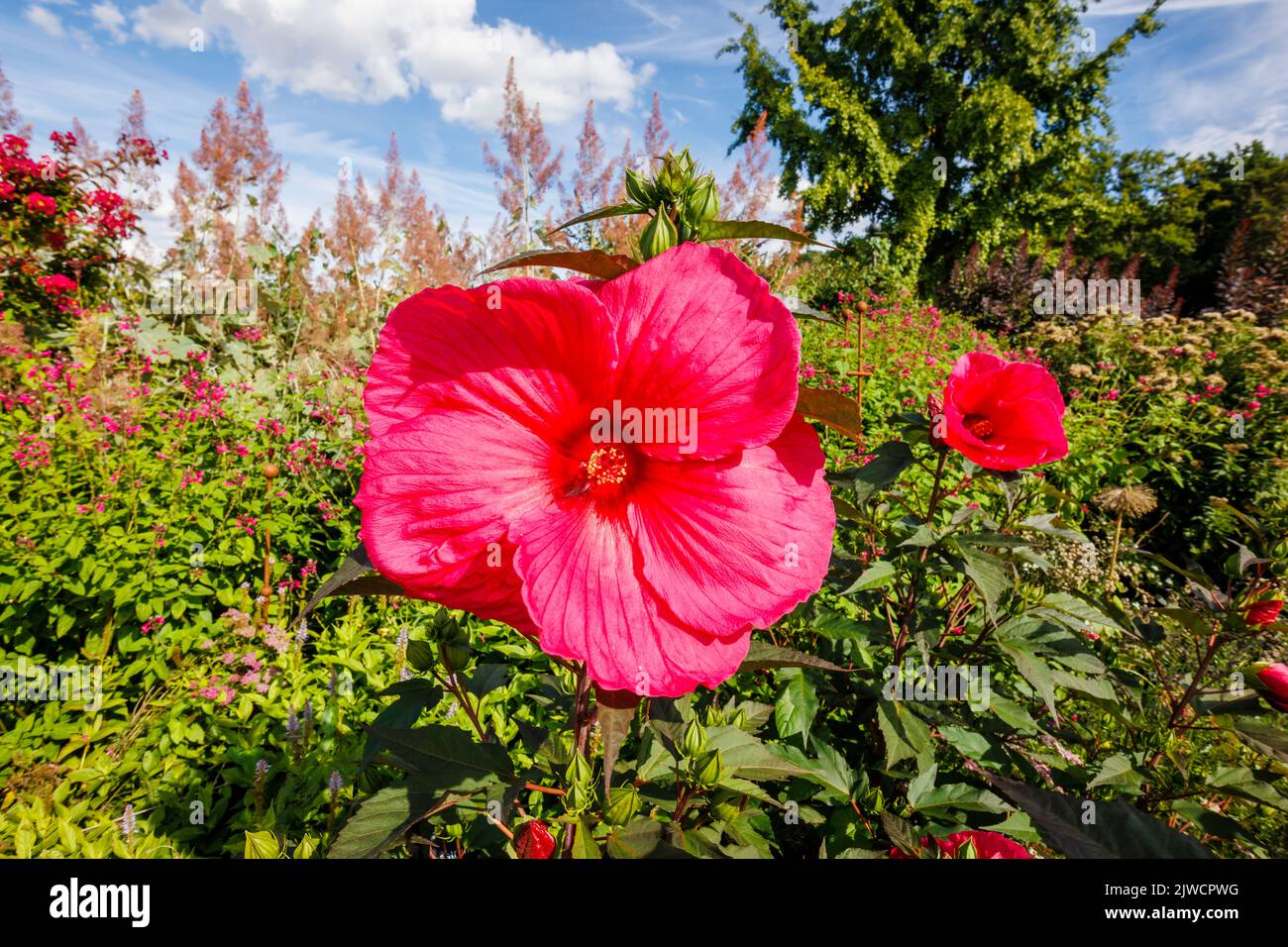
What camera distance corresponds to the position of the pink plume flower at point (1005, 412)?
1.14 m

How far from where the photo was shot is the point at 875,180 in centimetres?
1627

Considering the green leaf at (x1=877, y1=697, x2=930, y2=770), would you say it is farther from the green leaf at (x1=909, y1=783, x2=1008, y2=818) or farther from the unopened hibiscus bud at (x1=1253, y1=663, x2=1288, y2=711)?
the unopened hibiscus bud at (x1=1253, y1=663, x2=1288, y2=711)

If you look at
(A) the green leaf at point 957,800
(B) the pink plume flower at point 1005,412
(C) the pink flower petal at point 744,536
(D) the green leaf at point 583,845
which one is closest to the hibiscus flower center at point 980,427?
(B) the pink plume flower at point 1005,412

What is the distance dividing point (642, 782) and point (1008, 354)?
767cm

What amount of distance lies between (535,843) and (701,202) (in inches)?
31.1

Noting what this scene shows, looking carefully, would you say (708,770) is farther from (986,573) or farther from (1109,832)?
(986,573)

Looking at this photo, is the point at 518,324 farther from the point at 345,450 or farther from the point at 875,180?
the point at 875,180

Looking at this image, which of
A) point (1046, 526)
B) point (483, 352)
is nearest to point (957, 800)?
point (1046, 526)

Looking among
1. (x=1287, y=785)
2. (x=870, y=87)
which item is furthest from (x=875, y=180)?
(x=1287, y=785)

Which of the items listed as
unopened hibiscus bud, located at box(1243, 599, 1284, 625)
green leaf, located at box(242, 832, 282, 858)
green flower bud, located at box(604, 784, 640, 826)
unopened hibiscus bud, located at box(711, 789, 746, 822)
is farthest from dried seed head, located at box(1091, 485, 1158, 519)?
green leaf, located at box(242, 832, 282, 858)

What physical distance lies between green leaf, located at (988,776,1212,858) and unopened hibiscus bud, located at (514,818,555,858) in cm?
68

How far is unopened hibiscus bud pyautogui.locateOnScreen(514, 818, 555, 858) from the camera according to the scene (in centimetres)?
76

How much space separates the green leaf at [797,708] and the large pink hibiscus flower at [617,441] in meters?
0.86

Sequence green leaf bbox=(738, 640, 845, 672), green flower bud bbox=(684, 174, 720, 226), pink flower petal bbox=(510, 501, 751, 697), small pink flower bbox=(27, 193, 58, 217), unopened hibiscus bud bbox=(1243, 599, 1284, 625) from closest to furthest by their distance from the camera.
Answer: pink flower petal bbox=(510, 501, 751, 697), green flower bud bbox=(684, 174, 720, 226), green leaf bbox=(738, 640, 845, 672), unopened hibiscus bud bbox=(1243, 599, 1284, 625), small pink flower bbox=(27, 193, 58, 217)
